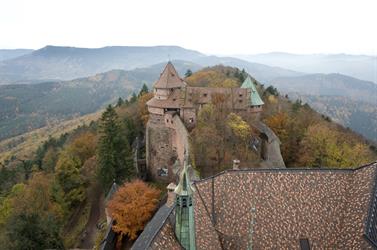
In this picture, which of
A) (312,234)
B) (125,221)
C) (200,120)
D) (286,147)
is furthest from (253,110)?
(312,234)

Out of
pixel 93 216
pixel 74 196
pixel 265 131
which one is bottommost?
pixel 93 216

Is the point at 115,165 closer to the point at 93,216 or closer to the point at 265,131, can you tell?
the point at 93,216

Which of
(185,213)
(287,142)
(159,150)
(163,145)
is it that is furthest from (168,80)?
(185,213)

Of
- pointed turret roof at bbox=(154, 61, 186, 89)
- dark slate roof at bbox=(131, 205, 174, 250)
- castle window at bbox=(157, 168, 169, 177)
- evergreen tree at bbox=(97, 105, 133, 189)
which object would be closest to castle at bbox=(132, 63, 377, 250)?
dark slate roof at bbox=(131, 205, 174, 250)

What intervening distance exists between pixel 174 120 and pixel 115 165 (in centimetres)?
1019

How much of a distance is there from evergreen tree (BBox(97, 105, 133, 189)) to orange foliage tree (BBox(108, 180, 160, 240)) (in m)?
10.2

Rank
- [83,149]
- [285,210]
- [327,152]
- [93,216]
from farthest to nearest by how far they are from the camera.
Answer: [83,149], [327,152], [93,216], [285,210]

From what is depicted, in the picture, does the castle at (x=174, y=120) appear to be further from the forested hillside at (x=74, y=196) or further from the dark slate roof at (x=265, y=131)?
the forested hillside at (x=74, y=196)

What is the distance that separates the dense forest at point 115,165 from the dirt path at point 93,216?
192mm

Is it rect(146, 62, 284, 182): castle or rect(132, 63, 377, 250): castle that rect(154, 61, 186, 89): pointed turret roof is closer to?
rect(146, 62, 284, 182): castle

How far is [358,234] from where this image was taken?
23781 millimetres

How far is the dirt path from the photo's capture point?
46897 millimetres

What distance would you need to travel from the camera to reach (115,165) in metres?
48.3

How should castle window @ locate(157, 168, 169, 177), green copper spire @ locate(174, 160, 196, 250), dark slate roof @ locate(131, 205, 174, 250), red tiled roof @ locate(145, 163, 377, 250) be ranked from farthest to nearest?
castle window @ locate(157, 168, 169, 177), red tiled roof @ locate(145, 163, 377, 250), dark slate roof @ locate(131, 205, 174, 250), green copper spire @ locate(174, 160, 196, 250)
